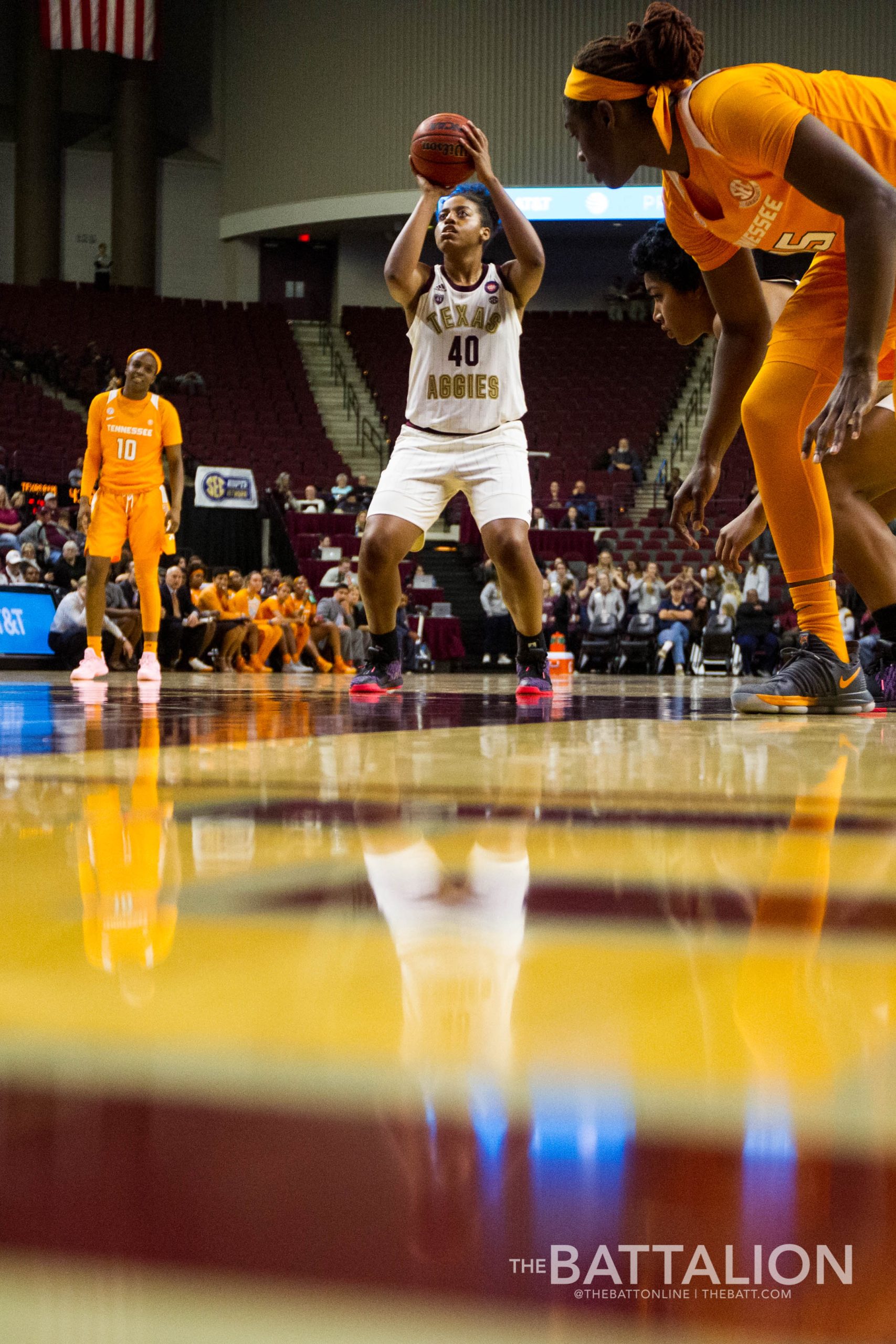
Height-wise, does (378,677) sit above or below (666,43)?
below

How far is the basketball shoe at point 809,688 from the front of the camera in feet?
8.26

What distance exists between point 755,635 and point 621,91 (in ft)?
29.4

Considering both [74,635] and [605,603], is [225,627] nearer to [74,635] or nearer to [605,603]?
[74,635]

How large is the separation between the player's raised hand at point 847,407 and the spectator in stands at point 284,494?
11889 mm

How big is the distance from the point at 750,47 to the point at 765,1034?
2031cm

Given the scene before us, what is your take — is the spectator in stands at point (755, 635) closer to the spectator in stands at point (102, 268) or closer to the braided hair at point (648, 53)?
the braided hair at point (648, 53)

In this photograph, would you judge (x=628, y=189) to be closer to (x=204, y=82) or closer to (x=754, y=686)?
(x=204, y=82)

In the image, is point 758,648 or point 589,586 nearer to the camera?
point 758,648

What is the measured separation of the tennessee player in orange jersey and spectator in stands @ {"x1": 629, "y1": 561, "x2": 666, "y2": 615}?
8540 mm

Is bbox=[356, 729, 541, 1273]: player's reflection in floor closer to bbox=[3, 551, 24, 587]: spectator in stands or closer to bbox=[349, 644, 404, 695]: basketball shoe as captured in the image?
bbox=[349, 644, 404, 695]: basketball shoe

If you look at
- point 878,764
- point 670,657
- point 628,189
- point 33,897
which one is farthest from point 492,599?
point 33,897

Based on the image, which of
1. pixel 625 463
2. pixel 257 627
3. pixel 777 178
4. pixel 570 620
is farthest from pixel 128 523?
pixel 625 463

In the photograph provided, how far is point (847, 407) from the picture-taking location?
1881 millimetres

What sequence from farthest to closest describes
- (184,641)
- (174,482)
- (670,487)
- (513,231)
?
(670,487)
(184,641)
(174,482)
(513,231)
